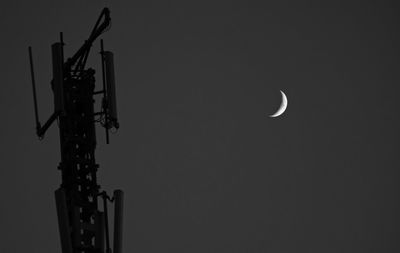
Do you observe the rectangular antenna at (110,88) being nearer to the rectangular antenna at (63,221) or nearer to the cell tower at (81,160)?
the cell tower at (81,160)

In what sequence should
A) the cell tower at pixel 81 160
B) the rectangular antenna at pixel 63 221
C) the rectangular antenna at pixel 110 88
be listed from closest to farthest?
1. the rectangular antenna at pixel 63 221
2. the cell tower at pixel 81 160
3. the rectangular antenna at pixel 110 88

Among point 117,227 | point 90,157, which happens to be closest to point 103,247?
point 117,227

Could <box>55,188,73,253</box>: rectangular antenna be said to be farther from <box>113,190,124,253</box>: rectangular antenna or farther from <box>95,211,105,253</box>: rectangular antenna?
<box>113,190,124,253</box>: rectangular antenna

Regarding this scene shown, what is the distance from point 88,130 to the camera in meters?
5.63

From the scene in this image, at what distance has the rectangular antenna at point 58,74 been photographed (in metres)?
5.35

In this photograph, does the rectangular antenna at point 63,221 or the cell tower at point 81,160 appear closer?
the rectangular antenna at point 63,221

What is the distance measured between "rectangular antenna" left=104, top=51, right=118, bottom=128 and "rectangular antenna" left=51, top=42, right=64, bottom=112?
1.88 feet

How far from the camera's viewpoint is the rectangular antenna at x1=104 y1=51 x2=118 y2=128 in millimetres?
→ 5645

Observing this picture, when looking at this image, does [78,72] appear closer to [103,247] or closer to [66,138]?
[66,138]

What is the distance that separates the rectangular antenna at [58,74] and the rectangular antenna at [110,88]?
57 cm

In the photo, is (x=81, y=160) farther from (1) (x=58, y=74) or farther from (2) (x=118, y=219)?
(1) (x=58, y=74)

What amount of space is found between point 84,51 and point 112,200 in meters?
1.94

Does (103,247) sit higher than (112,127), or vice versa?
(112,127)

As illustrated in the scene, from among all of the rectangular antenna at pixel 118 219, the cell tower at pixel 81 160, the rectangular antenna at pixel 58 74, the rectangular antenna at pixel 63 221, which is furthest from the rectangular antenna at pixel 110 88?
the rectangular antenna at pixel 63 221
